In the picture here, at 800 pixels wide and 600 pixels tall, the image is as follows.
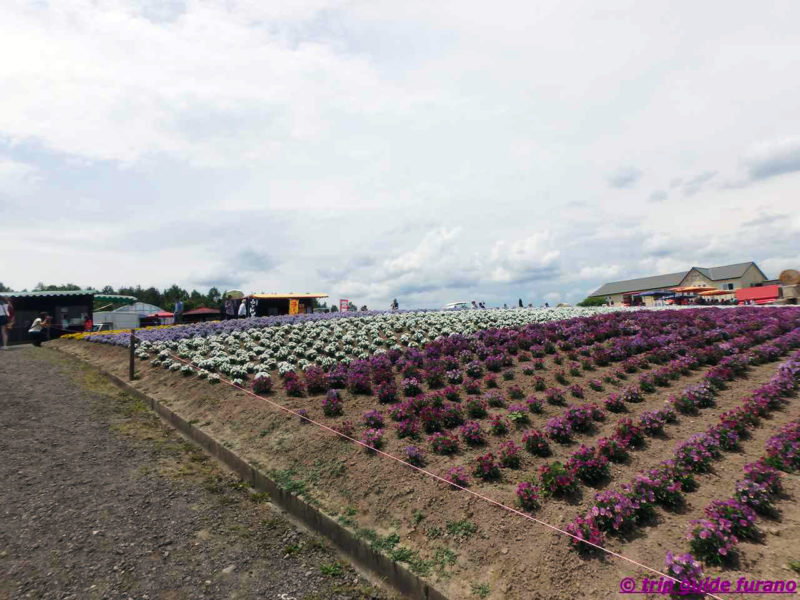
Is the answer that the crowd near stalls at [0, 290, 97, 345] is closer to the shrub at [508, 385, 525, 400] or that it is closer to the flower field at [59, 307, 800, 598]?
the flower field at [59, 307, 800, 598]

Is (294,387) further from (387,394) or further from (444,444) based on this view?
(444,444)

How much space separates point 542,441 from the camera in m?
7.09

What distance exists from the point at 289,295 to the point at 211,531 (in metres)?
30.4

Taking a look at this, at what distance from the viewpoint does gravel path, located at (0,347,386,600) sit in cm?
535

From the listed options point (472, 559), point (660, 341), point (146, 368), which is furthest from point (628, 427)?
point (146, 368)

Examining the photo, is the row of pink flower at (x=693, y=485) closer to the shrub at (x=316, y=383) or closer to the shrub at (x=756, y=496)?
the shrub at (x=756, y=496)

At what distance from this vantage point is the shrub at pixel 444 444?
24.1 feet

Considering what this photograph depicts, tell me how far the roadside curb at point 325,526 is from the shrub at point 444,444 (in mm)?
2002

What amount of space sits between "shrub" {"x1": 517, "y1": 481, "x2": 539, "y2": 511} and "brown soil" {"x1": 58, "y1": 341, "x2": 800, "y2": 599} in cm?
12

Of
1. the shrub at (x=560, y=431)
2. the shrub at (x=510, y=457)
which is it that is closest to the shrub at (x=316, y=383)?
the shrub at (x=510, y=457)

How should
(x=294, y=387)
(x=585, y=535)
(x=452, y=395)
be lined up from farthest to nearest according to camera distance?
(x=294, y=387)
(x=452, y=395)
(x=585, y=535)

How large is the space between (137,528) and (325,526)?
272 centimetres

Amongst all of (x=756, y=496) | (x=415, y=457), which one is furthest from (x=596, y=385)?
(x=415, y=457)

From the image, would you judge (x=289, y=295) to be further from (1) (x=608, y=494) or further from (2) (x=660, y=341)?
(1) (x=608, y=494)
